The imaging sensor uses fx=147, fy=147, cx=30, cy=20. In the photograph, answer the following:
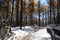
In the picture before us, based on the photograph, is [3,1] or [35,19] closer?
[3,1]

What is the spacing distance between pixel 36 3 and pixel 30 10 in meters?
4.20

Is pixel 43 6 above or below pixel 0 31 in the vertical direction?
above

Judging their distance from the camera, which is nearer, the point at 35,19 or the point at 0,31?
the point at 0,31

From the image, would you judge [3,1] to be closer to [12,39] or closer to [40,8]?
[40,8]

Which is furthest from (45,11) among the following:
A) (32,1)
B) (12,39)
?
(12,39)

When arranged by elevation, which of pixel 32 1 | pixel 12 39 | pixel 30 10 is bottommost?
pixel 12 39

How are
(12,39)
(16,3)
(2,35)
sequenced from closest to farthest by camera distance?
(2,35), (12,39), (16,3)

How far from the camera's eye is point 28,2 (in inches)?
1499

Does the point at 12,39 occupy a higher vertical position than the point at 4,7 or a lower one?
lower

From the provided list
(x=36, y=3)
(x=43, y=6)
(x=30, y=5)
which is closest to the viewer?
(x=30, y=5)

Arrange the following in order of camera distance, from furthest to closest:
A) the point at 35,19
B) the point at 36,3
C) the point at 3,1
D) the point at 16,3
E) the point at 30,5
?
the point at 35,19
the point at 36,3
the point at 30,5
the point at 16,3
the point at 3,1

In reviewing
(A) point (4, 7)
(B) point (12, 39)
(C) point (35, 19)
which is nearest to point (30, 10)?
(A) point (4, 7)

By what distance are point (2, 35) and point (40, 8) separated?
33192 millimetres

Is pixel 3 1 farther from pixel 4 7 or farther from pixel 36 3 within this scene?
pixel 36 3
